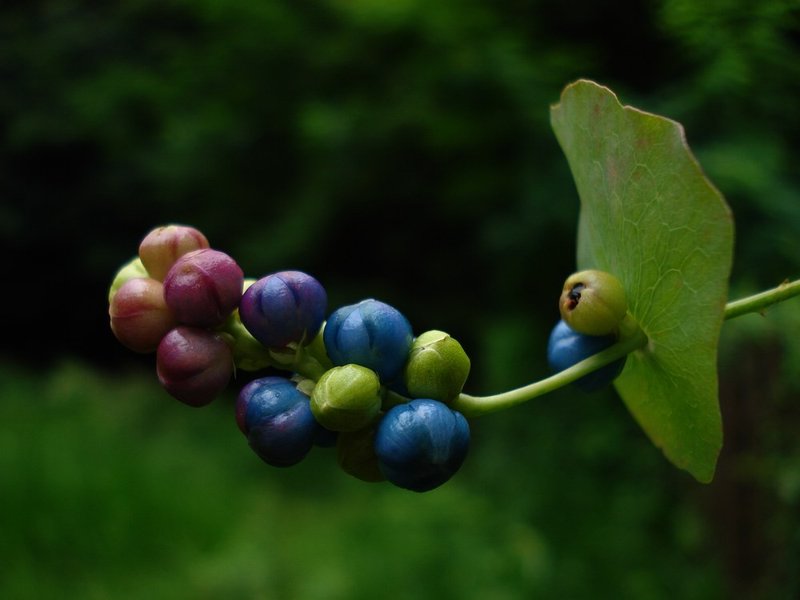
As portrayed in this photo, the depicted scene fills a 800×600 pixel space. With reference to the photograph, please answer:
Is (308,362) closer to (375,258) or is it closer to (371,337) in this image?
(371,337)

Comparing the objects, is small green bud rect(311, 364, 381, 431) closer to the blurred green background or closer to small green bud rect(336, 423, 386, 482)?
small green bud rect(336, 423, 386, 482)

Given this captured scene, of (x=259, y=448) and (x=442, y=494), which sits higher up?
(x=259, y=448)

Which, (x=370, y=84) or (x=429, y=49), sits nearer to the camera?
(x=429, y=49)

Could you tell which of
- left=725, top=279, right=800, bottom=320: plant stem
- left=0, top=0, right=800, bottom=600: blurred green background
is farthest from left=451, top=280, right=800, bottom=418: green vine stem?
left=0, top=0, right=800, bottom=600: blurred green background

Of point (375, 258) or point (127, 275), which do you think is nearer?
point (127, 275)

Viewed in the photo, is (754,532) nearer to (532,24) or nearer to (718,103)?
(718,103)

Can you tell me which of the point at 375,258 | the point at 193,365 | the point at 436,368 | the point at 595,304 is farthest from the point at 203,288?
the point at 375,258

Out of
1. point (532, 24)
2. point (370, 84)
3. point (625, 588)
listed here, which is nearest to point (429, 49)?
point (370, 84)
